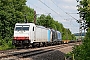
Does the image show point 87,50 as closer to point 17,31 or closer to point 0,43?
point 17,31

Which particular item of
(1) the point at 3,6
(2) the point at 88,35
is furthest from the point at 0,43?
(2) the point at 88,35

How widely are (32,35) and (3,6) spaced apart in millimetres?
19366

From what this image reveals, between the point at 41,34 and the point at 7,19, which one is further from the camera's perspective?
the point at 7,19

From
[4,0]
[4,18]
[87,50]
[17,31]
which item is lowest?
[87,50]

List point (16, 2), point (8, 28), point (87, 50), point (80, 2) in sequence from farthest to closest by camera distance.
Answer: point (16, 2) → point (8, 28) → point (80, 2) → point (87, 50)

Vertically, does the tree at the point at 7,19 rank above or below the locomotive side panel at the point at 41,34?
above

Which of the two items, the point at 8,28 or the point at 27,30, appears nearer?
the point at 27,30

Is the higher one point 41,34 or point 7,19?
point 7,19

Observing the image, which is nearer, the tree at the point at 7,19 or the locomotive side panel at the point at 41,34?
the locomotive side panel at the point at 41,34

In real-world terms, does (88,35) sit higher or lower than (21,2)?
lower

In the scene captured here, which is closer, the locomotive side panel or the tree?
the locomotive side panel

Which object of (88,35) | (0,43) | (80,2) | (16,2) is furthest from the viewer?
(16,2)

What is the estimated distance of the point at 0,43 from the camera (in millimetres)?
44250

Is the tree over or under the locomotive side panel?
over
